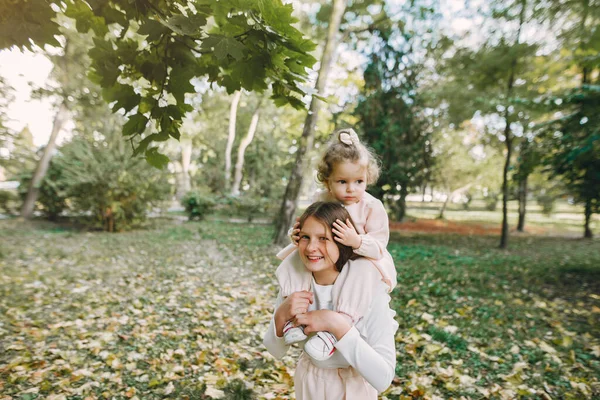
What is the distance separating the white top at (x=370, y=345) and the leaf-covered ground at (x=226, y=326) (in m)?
2.08

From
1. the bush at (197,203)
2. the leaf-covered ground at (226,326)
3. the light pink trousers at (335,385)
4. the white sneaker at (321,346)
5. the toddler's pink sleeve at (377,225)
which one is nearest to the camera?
the white sneaker at (321,346)

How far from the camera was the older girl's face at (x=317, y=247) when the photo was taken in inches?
60.8

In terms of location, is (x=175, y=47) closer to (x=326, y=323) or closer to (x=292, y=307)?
(x=292, y=307)

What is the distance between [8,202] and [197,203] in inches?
294

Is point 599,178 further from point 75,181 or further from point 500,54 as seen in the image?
point 75,181

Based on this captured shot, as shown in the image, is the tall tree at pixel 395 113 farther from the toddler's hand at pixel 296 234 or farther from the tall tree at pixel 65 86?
the toddler's hand at pixel 296 234

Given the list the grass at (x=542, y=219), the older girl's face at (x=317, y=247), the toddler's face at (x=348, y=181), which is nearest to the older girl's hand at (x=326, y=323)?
the older girl's face at (x=317, y=247)

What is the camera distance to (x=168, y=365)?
3.75 meters

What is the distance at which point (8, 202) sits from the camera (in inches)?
556

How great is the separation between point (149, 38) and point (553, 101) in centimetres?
734

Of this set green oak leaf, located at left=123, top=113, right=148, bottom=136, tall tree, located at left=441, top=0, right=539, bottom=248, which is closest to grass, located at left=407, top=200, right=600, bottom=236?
tall tree, located at left=441, top=0, right=539, bottom=248

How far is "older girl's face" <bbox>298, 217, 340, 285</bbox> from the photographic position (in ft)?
5.07

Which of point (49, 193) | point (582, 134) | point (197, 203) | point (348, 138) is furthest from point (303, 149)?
point (49, 193)

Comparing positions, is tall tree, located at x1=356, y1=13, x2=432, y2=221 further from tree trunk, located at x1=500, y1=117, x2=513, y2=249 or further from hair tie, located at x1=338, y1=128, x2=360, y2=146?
hair tie, located at x1=338, y1=128, x2=360, y2=146
